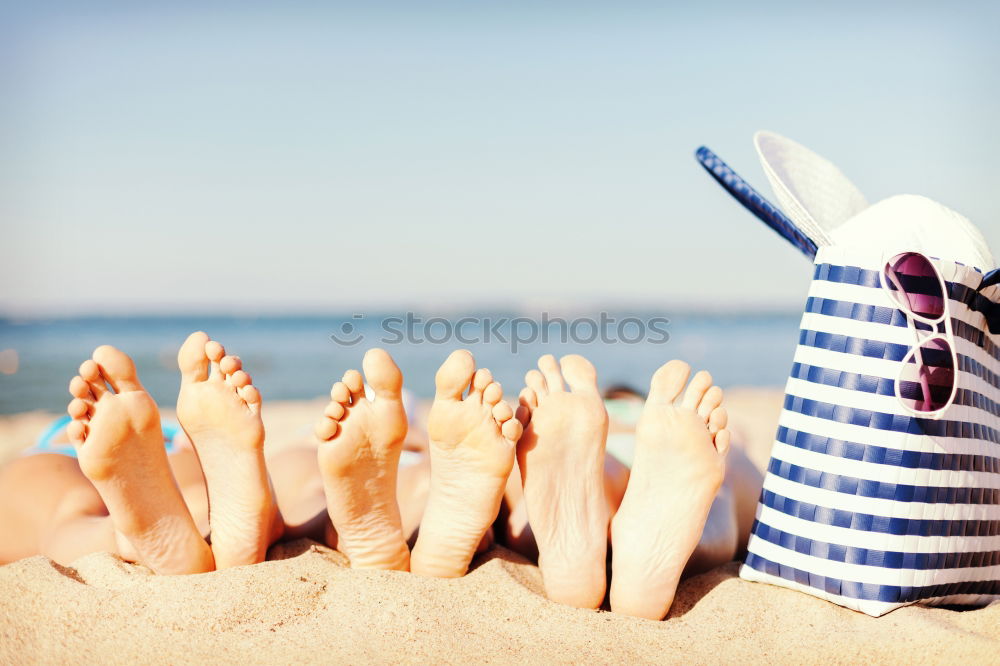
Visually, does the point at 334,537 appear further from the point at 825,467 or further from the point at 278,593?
the point at 825,467

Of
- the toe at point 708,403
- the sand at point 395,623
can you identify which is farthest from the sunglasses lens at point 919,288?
the sand at point 395,623

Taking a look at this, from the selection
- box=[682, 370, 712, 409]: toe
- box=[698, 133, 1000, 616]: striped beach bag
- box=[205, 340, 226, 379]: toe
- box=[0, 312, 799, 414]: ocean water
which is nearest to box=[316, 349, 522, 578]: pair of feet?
box=[205, 340, 226, 379]: toe

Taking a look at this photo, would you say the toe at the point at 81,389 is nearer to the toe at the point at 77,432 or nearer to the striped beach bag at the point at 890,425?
the toe at the point at 77,432

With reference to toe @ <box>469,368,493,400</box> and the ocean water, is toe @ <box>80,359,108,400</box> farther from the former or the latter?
the ocean water

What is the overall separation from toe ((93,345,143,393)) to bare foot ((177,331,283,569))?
0.28 feet

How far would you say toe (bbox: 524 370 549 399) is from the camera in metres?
A: 1.41

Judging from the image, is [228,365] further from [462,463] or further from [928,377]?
[928,377]

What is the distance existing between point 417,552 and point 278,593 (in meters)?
0.26

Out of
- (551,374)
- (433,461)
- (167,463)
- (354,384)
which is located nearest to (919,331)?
(551,374)

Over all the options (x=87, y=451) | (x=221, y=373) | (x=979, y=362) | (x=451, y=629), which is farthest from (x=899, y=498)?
(x=87, y=451)

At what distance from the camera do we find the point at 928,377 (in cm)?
131

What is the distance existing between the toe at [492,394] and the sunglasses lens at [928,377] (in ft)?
2.26

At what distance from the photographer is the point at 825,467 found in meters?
1.34

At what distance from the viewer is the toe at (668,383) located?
1.37 metres
